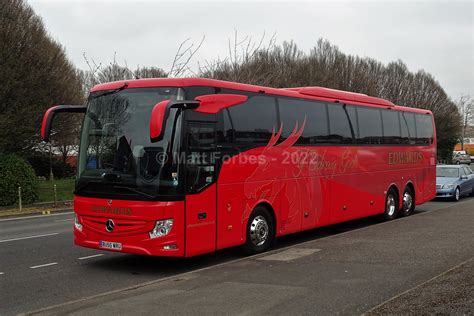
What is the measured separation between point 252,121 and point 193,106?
1.77 metres

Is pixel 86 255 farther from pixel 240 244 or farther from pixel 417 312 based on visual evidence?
pixel 417 312

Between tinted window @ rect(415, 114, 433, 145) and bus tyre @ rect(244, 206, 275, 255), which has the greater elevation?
tinted window @ rect(415, 114, 433, 145)

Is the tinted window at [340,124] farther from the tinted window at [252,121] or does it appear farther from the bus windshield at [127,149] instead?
the bus windshield at [127,149]

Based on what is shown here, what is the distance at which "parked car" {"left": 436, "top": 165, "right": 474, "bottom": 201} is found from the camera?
71.7ft

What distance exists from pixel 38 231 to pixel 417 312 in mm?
11263

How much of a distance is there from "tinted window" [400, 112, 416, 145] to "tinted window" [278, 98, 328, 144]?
4883mm

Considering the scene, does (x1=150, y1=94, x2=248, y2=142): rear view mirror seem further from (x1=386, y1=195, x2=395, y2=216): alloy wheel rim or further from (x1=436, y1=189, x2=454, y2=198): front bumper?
(x1=436, y1=189, x2=454, y2=198): front bumper

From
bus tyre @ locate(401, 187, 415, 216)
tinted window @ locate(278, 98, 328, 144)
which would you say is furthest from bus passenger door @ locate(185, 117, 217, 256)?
bus tyre @ locate(401, 187, 415, 216)

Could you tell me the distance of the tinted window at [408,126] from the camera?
16.2m

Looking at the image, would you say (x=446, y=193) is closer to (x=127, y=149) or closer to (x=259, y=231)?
(x=259, y=231)

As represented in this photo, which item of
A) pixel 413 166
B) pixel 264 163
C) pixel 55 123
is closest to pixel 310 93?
pixel 264 163

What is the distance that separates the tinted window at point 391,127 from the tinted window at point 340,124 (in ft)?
6.74

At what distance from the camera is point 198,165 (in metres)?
8.70

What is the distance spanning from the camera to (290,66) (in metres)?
43.2
